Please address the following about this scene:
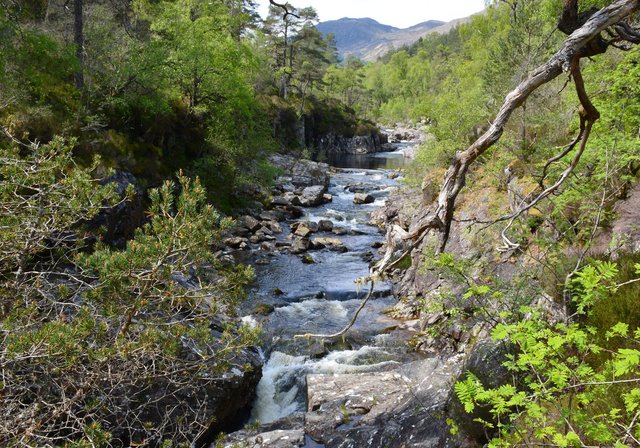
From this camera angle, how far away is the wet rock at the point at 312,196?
3046 cm

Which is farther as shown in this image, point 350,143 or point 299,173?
point 350,143

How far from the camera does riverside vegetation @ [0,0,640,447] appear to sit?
4145 millimetres

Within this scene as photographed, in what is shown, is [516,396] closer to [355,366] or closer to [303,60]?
[355,366]

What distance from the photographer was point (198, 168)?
23125mm

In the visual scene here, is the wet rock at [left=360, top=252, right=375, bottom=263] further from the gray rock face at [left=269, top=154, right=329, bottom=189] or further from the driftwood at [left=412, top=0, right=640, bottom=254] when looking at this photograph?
the driftwood at [left=412, top=0, right=640, bottom=254]

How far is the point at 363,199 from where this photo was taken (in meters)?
32.0

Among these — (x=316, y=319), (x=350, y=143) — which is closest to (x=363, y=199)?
(x=316, y=319)

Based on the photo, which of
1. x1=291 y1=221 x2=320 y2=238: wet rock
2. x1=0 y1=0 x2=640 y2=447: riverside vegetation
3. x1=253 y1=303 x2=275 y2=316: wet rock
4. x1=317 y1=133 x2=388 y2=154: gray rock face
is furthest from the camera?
x1=317 y1=133 x2=388 y2=154: gray rock face

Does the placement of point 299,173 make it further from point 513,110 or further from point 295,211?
point 513,110

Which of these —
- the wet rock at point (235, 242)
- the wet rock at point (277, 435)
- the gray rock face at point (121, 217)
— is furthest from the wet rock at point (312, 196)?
the wet rock at point (277, 435)

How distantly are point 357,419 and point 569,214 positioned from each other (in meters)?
6.31

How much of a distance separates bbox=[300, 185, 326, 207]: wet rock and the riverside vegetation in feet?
9.88

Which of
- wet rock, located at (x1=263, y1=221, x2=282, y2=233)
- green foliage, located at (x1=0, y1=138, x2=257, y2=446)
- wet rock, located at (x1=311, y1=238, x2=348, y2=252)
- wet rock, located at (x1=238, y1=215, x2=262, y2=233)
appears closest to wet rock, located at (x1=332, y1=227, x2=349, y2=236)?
wet rock, located at (x1=311, y1=238, x2=348, y2=252)

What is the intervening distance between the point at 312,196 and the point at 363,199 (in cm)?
386
